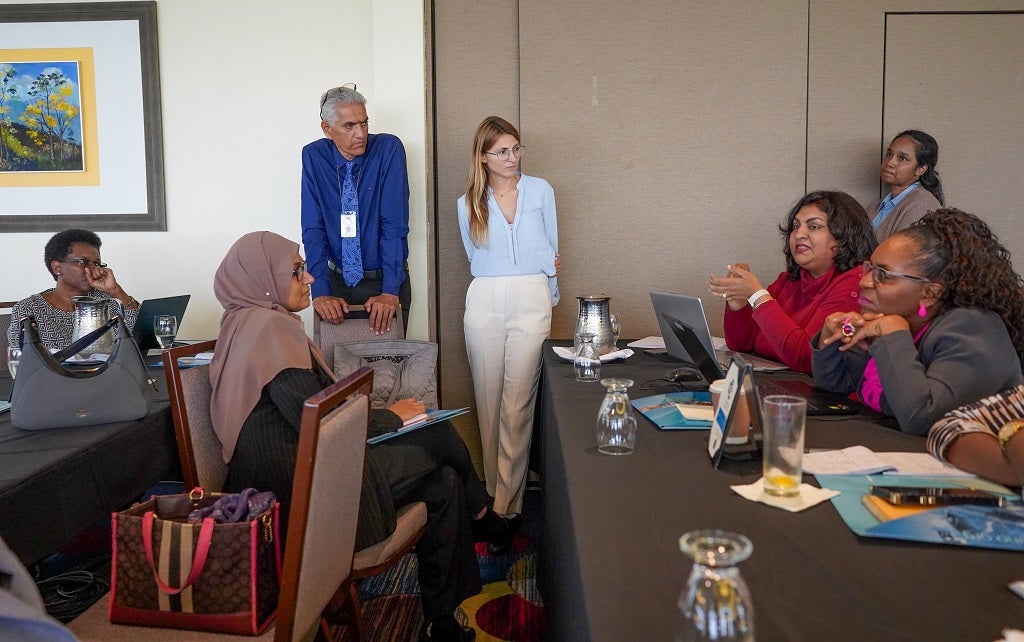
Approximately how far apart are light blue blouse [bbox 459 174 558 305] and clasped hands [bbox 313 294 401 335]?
0.50 meters

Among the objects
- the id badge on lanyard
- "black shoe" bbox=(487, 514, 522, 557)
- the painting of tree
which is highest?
the painting of tree

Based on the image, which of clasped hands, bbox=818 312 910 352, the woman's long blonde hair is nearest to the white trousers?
the woman's long blonde hair

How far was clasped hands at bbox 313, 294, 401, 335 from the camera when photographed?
3.24m

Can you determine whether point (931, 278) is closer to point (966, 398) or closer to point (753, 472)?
point (966, 398)

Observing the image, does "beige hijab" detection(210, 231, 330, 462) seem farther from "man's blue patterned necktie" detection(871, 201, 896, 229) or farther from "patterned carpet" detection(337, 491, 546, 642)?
"man's blue patterned necktie" detection(871, 201, 896, 229)

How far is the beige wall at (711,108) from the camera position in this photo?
379 centimetres

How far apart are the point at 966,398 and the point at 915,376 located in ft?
0.36

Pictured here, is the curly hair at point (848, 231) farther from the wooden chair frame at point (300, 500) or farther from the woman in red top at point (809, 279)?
the wooden chair frame at point (300, 500)

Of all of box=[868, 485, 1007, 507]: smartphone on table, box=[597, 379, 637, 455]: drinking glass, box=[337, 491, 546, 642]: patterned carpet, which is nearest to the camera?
box=[868, 485, 1007, 507]: smartphone on table

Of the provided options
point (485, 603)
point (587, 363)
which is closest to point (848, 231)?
point (587, 363)

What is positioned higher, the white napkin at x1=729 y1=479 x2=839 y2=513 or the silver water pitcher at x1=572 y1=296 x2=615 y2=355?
the silver water pitcher at x1=572 y1=296 x2=615 y2=355

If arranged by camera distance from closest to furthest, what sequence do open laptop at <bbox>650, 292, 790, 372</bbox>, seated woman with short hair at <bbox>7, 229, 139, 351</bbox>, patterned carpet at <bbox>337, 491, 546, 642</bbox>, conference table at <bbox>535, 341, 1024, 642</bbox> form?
conference table at <bbox>535, 341, 1024, 642</bbox>, open laptop at <bbox>650, 292, 790, 372</bbox>, patterned carpet at <bbox>337, 491, 546, 642</bbox>, seated woman with short hair at <bbox>7, 229, 139, 351</bbox>

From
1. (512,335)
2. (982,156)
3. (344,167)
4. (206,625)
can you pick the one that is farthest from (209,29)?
(982,156)

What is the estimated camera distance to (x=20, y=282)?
411 cm
